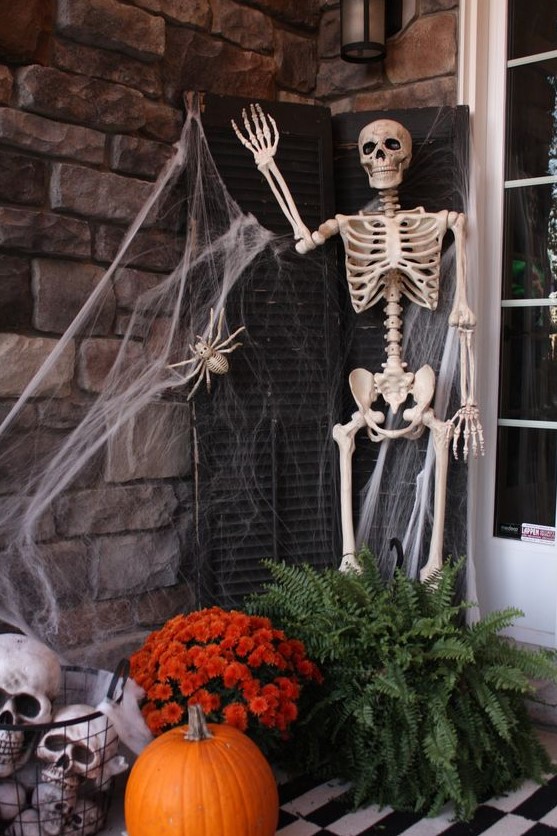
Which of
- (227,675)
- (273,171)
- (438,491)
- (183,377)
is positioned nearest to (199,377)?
(183,377)

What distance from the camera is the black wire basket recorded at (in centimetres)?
180

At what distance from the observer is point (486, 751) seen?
2.02 m

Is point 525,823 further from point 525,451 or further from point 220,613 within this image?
point 525,451

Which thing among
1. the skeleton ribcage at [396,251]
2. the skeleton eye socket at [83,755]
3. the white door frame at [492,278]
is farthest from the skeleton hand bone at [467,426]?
the skeleton eye socket at [83,755]

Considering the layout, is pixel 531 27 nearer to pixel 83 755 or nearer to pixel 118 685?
pixel 118 685

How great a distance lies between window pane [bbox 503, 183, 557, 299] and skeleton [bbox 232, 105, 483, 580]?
1.01 feet

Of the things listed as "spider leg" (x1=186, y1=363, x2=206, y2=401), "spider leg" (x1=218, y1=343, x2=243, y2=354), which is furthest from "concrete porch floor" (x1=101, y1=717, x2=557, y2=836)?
"spider leg" (x1=218, y1=343, x2=243, y2=354)

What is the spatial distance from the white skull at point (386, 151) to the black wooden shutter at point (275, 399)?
0.56 ft

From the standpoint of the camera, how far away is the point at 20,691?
181cm

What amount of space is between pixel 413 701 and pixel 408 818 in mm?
286

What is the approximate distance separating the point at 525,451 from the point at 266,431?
799mm

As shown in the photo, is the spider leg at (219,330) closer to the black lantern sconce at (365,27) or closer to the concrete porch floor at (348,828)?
the black lantern sconce at (365,27)

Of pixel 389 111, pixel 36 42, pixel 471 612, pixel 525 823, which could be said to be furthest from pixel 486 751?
pixel 36 42

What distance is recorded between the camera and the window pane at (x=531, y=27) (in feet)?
8.50
